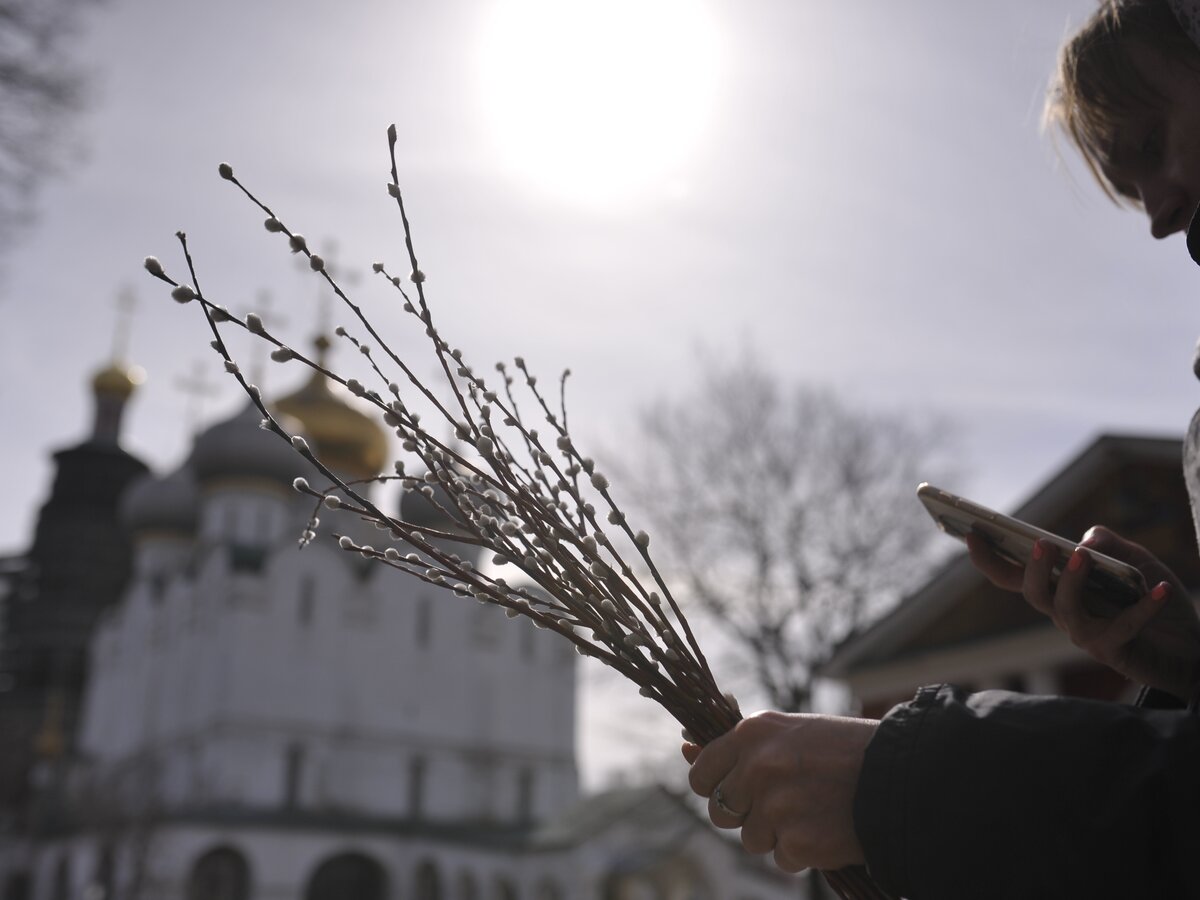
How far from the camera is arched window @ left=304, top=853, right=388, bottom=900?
97.5ft

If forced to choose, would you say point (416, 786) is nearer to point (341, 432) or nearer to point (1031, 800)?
point (341, 432)

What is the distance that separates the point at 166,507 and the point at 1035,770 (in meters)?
40.0

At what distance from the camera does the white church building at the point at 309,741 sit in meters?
28.6

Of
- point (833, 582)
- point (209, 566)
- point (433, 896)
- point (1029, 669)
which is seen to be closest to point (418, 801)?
point (433, 896)

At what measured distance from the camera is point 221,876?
28484 mm

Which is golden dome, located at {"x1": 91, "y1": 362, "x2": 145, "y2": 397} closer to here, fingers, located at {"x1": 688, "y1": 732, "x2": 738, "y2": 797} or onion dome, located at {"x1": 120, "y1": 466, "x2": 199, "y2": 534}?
onion dome, located at {"x1": 120, "y1": 466, "x2": 199, "y2": 534}

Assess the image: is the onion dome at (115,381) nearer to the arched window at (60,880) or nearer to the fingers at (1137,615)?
the arched window at (60,880)

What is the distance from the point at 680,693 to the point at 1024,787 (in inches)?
21.8

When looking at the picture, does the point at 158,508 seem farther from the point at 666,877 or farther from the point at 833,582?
the point at 833,582

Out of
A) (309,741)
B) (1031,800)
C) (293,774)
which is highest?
(309,741)

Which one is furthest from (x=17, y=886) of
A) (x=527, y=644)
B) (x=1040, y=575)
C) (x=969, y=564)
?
(x=1040, y=575)

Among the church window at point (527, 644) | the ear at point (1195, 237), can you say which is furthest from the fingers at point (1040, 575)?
the church window at point (527, 644)

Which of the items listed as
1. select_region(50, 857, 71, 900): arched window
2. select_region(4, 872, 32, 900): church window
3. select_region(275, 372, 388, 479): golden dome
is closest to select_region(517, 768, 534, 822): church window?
select_region(275, 372, 388, 479): golden dome

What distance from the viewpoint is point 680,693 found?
1.60m
